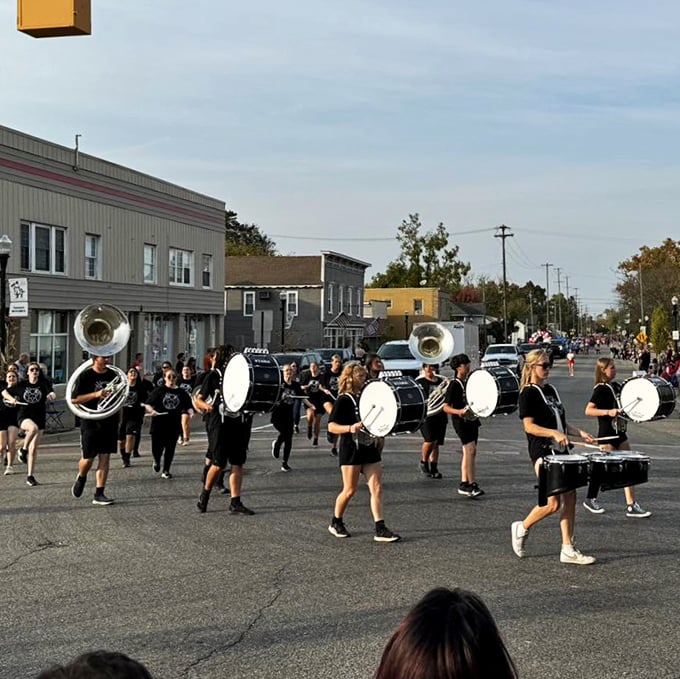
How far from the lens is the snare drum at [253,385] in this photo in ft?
33.8

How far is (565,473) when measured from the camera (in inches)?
307

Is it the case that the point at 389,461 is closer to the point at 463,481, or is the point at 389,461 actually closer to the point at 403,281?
the point at 463,481

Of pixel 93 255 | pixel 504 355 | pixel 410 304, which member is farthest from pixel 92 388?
pixel 410 304

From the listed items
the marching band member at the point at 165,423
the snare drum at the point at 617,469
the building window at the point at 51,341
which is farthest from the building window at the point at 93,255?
the snare drum at the point at 617,469

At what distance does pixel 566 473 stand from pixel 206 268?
104ft

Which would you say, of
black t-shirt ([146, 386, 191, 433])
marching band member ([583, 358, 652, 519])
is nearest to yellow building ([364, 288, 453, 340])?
black t-shirt ([146, 386, 191, 433])

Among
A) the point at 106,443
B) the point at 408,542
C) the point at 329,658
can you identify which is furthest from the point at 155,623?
the point at 106,443

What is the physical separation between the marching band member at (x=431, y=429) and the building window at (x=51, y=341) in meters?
16.7

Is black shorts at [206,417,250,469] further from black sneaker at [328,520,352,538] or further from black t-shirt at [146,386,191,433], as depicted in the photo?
black t-shirt at [146,386,191,433]

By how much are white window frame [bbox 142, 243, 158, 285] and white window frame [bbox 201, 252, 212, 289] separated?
3789 millimetres

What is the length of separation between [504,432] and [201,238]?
19.7m

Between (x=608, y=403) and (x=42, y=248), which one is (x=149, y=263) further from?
(x=608, y=403)

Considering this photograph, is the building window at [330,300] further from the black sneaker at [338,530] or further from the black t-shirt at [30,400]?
the black sneaker at [338,530]

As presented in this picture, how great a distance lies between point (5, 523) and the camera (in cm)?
1008
